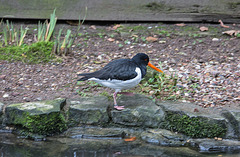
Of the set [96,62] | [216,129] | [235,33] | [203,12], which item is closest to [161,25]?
[203,12]

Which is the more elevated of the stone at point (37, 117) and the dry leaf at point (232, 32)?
the dry leaf at point (232, 32)

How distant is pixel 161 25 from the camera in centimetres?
611

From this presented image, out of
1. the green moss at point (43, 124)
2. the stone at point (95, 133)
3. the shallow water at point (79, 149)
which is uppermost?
the green moss at point (43, 124)

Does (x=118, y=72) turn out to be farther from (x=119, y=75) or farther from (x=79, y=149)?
(x=79, y=149)

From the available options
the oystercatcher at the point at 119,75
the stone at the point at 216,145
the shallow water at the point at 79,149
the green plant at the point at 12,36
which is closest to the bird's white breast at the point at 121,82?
the oystercatcher at the point at 119,75

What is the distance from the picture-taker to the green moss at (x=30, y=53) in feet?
16.5

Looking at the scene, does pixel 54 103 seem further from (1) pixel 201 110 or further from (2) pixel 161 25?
Result: (2) pixel 161 25

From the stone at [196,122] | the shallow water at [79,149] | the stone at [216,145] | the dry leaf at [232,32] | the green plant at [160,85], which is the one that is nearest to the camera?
the shallow water at [79,149]

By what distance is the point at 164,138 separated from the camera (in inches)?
138

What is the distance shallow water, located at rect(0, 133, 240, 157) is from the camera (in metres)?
3.20

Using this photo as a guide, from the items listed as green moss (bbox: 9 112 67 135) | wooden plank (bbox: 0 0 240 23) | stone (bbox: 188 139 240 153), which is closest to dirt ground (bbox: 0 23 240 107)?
wooden plank (bbox: 0 0 240 23)

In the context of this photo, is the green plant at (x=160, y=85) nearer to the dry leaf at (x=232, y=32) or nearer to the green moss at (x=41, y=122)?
the green moss at (x=41, y=122)

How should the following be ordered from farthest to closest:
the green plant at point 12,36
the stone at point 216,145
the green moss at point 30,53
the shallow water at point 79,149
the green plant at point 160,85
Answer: the green plant at point 12,36 < the green moss at point 30,53 < the green plant at point 160,85 < the stone at point 216,145 < the shallow water at point 79,149

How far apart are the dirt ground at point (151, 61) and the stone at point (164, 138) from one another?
2.00 feet
